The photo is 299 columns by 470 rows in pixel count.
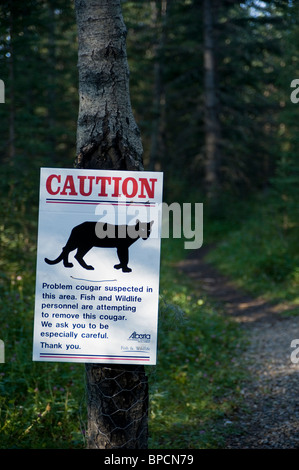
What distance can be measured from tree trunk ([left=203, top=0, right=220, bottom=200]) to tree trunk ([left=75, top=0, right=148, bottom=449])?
15910mm

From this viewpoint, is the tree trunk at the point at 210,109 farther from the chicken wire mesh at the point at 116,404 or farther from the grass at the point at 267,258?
the chicken wire mesh at the point at 116,404

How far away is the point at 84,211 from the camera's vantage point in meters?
2.83

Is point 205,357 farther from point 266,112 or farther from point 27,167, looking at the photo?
point 266,112

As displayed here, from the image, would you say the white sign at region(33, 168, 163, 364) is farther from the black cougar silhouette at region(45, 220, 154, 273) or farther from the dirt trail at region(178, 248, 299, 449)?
the dirt trail at region(178, 248, 299, 449)

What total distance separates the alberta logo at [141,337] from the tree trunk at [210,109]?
1613 centimetres

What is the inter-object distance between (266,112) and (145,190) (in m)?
20.2

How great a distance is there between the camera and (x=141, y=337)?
2855 millimetres

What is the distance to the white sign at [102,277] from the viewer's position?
2.84 m

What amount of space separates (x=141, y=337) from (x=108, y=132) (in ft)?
4.04

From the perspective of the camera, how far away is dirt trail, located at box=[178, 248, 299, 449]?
4176 millimetres

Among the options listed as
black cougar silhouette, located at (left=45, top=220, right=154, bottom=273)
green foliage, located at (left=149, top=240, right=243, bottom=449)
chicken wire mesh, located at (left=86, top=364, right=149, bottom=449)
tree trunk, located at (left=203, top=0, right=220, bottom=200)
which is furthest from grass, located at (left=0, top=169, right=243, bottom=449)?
tree trunk, located at (left=203, top=0, right=220, bottom=200)

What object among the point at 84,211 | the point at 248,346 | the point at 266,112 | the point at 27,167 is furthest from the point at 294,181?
the point at 266,112
